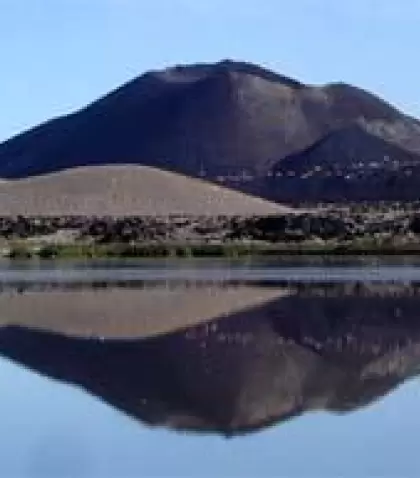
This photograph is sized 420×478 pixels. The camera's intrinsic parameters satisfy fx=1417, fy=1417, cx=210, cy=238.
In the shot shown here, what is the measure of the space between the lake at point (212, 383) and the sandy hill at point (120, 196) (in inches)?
2897

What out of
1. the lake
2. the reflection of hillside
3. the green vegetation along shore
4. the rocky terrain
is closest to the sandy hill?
the rocky terrain

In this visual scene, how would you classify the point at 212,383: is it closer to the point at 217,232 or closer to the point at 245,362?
the point at 245,362

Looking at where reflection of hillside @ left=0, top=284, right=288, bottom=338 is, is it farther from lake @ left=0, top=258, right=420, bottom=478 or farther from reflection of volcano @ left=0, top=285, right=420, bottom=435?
reflection of volcano @ left=0, top=285, right=420, bottom=435

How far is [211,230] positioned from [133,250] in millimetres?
14171

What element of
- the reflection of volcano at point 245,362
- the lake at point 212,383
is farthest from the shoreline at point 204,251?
the reflection of volcano at point 245,362

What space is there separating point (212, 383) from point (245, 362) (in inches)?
87.4

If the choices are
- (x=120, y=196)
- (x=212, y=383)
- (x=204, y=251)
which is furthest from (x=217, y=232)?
(x=212, y=383)

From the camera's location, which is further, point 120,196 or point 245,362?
point 120,196

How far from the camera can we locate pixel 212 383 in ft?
56.8

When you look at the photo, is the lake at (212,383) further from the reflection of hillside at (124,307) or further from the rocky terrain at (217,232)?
the rocky terrain at (217,232)

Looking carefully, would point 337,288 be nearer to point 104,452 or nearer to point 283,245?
point 104,452

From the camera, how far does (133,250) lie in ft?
235

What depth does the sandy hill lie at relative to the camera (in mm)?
108625

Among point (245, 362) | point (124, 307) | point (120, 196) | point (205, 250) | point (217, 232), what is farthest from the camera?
point (120, 196)
